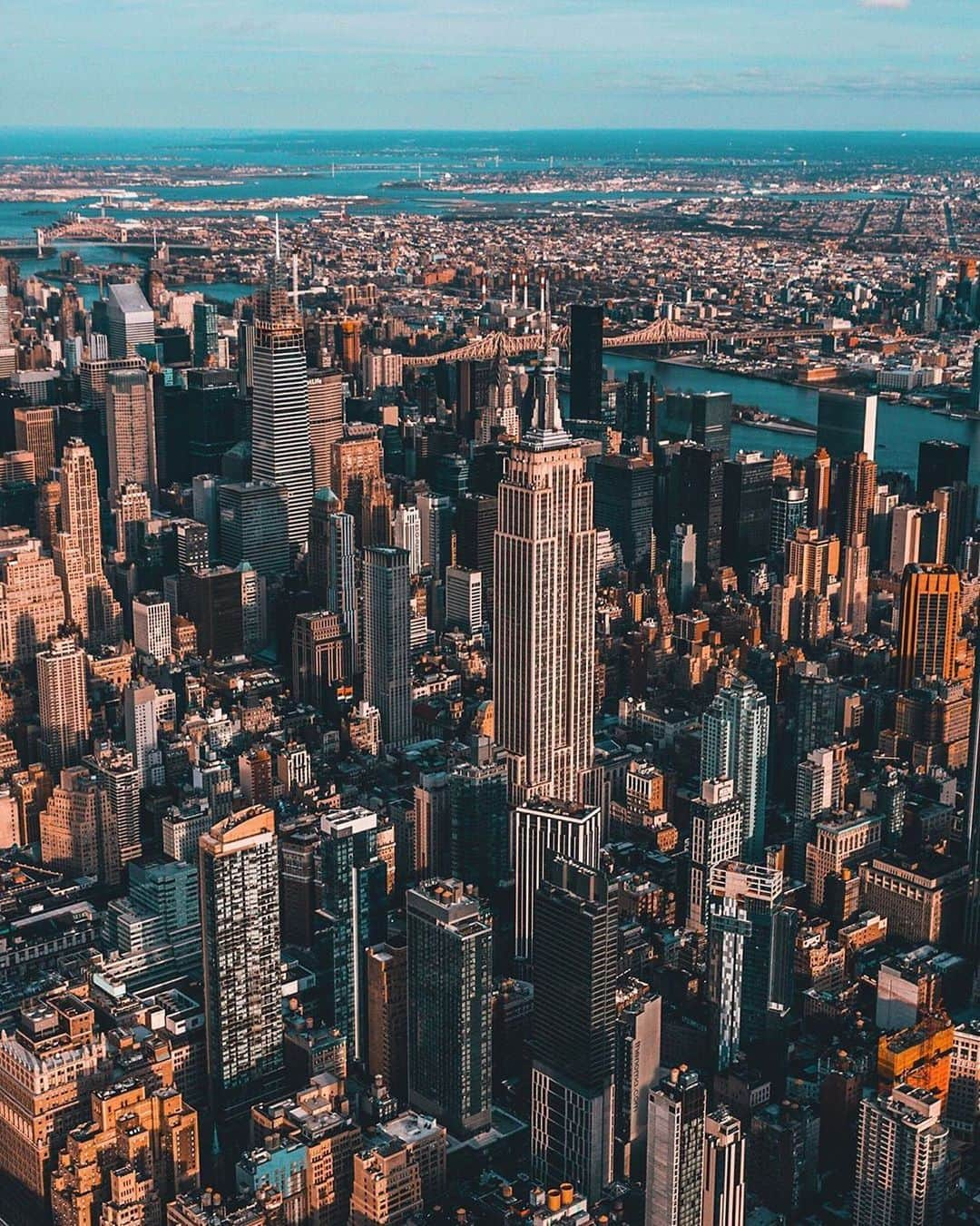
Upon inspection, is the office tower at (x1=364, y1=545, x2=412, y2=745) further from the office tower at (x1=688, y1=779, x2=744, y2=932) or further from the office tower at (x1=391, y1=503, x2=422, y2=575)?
the office tower at (x1=391, y1=503, x2=422, y2=575)

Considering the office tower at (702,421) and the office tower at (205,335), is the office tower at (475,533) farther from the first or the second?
the office tower at (205,335)

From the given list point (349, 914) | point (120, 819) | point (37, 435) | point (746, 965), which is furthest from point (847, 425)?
point (349, 914)

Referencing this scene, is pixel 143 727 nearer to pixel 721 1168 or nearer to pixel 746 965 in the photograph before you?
pixel 746 965

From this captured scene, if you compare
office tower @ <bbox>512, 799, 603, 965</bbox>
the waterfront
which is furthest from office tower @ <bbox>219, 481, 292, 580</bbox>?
office tower @ <bbox>512, 799, 603, 965</bbox>

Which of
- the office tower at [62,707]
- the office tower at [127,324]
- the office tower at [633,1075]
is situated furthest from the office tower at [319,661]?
the office tower at [127,324]

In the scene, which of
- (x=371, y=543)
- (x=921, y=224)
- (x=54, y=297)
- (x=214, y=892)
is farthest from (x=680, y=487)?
(x=921, y=224)

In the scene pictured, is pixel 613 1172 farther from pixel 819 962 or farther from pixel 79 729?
pixel 79 729
